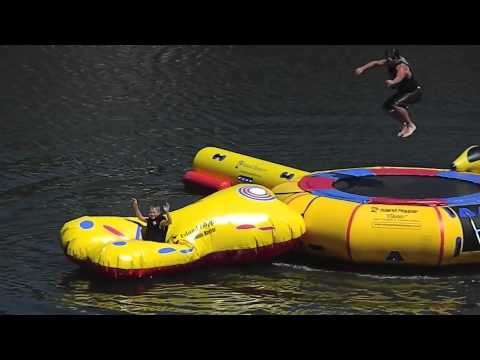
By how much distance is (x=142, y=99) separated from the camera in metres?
20.8

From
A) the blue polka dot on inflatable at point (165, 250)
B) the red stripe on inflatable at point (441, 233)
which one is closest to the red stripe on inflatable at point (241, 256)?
the blue polka dot on inflatable at point (165, 250)

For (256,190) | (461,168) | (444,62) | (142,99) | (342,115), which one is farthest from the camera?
(444,62)

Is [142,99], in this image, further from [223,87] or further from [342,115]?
[342,115]

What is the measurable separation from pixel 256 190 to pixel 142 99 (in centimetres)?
1007

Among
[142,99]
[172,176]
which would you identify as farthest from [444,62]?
[172,176]

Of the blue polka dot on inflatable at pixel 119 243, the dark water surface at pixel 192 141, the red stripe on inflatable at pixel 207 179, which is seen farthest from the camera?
the red stripe on inflatable at pixel 207 179

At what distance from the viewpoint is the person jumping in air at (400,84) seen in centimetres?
1206

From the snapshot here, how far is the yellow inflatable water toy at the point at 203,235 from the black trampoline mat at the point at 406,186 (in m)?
1.08

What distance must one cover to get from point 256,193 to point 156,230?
1222mm

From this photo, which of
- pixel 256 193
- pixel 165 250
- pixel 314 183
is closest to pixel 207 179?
pixel 314 183

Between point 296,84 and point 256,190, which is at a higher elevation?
point 296,84

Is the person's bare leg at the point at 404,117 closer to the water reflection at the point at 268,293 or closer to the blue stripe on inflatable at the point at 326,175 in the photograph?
the blue stripe on inflatable at the point at 326,175

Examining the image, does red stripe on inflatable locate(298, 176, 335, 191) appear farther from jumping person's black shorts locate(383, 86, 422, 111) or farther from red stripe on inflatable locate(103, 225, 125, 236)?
red stripe on inflatable locate(103, 225, 125, 236)

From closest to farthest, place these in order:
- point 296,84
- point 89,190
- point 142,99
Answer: point 89,190 → point 142,99 → point 296,84
